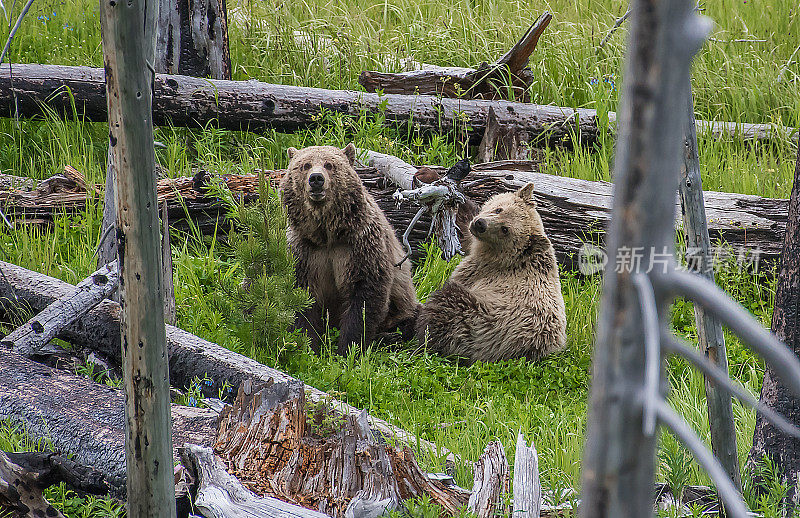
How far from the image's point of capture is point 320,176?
15.2 feet

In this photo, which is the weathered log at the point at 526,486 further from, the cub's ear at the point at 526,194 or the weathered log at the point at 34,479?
the cub's ear at the point at 526,194

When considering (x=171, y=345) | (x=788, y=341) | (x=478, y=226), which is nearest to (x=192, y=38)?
(x=478, y=226)

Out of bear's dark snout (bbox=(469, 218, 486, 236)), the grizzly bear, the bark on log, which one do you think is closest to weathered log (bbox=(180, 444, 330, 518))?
the bark on log

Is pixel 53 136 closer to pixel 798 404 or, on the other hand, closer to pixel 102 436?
pixel 102 436

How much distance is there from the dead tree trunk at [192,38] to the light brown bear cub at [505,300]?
3.78 metres

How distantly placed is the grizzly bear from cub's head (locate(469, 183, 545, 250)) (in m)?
0.64

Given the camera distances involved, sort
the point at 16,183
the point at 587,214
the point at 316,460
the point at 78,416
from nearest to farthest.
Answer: the point at 316,460 → the point at 78,416 → the point at 587,214 → the point at 16,183

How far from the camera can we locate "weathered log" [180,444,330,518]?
2182 mm

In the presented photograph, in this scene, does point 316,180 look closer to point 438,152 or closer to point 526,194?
point 526,194

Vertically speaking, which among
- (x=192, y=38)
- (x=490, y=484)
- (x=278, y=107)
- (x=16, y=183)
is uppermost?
(x=192, y=38)

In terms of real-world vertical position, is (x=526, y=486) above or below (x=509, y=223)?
below

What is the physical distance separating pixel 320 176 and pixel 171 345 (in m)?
1.41

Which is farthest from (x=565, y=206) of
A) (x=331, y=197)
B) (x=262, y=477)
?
(x=262, y=477)

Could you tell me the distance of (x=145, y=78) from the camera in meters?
1.74
